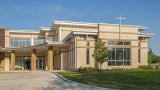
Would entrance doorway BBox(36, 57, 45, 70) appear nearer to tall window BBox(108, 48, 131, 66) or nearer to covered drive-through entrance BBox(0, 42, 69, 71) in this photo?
covered drive-through entrance BBox(0, 42, 69, 71)

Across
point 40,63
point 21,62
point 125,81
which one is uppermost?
point 21,62

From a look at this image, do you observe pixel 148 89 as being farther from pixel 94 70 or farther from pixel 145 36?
pixel 145 36

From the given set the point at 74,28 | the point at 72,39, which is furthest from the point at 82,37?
the point at 74,28

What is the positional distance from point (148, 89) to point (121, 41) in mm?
25217

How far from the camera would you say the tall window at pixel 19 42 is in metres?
55.4

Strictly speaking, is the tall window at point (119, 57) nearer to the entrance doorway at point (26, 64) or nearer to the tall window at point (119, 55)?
the tall window at point (119, 55)

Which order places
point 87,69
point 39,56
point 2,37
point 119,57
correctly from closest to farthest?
point 87,69 < point 119,57 < point 2,37 < point 39,56

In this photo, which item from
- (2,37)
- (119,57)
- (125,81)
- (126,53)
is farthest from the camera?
(2,37)

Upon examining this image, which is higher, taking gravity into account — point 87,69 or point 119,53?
point 119,53

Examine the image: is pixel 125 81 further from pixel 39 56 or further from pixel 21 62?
pixel 21 62

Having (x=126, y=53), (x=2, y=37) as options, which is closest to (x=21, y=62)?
(x=2, y=37)

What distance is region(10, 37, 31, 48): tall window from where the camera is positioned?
5535 centimetres

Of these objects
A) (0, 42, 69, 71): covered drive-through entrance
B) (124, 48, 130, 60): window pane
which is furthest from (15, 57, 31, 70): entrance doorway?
(124, 48, 130, 60): window pane

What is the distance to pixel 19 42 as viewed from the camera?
184 ft
